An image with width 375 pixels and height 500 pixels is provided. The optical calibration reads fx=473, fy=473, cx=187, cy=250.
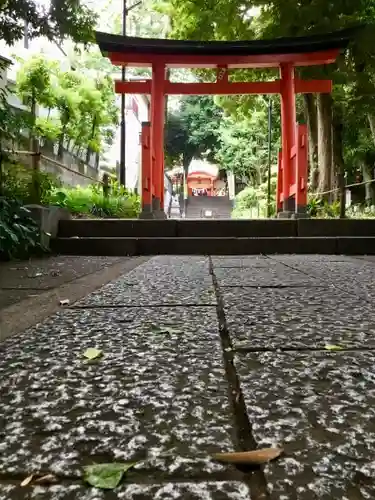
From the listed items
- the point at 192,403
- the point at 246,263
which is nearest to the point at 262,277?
the point at 246,263

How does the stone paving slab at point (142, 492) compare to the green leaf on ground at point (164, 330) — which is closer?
the stone paving slab at point (142, 492)

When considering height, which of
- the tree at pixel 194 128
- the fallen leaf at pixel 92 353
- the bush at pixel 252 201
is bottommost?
the fallen leaf at pixel 92 353

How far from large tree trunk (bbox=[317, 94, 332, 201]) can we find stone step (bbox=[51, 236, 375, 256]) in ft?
17.0

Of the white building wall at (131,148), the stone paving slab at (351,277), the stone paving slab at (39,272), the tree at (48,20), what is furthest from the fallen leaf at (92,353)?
the white building wall at (131,148)

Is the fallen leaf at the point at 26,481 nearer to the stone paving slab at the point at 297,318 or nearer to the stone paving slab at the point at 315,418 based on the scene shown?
the stone paving slab at the point at 315,418

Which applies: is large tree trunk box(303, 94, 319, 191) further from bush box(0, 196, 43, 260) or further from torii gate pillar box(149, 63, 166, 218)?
bush box(0, 196, 43, 260)

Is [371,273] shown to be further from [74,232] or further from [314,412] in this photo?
[74,232]

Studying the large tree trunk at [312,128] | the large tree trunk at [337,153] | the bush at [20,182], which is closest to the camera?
the bush at [20,182]

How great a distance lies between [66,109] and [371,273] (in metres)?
12.7

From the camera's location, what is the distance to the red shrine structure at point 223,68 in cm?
730

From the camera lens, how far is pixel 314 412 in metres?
0.79

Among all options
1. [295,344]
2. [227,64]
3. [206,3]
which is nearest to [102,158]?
[206,3]

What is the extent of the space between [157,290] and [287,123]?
6.75m

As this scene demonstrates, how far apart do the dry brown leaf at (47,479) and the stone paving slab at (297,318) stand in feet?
2.34
